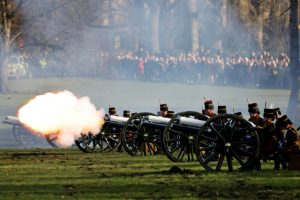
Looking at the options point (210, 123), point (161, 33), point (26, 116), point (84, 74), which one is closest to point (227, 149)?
point (210, 123)

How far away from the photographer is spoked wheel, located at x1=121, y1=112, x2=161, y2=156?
2548 centimetres

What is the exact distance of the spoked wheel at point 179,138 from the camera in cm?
2211

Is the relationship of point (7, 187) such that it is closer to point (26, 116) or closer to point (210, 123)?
point (210, 123)

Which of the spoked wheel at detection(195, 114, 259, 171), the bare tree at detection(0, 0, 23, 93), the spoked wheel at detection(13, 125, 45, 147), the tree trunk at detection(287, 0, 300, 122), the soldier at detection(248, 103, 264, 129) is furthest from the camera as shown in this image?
the bare tree at detection(0, 0, 23, 93)

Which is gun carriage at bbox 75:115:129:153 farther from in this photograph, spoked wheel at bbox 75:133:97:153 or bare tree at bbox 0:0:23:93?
bare tree at bbox 0:0:23:93

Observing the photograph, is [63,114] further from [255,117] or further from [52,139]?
[255,117]

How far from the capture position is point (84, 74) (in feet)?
194

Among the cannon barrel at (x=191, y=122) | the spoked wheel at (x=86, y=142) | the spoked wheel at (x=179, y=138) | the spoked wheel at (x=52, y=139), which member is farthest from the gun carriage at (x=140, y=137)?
the spoked wheel at (x=52, y=139)

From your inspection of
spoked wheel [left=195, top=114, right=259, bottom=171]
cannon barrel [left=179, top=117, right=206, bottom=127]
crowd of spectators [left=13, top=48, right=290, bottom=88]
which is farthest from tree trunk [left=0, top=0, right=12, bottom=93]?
spoked wheel [left=195, top=114, right=259, bottom=171]

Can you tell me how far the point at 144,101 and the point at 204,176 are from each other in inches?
1107

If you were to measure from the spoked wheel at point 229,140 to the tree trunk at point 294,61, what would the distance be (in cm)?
1726

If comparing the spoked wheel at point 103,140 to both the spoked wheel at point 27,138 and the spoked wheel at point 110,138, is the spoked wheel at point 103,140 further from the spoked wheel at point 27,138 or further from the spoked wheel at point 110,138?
the spoked wheel at point 27,138

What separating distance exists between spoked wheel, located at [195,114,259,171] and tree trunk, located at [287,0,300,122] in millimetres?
17264

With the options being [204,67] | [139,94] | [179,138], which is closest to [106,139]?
[179,138]
